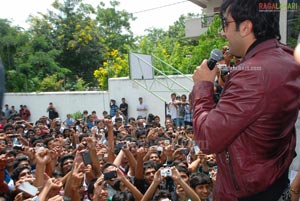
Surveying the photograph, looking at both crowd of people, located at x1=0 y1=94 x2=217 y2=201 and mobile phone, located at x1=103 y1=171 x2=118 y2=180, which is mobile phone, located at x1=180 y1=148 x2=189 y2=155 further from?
mobile phone, located at x1=103 y1=171 x2=118 y2=180

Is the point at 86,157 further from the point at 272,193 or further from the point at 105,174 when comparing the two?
the point at 272,193

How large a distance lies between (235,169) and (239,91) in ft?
0.90

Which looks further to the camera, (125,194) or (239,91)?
(125,194)

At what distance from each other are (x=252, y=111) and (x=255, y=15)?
1.15 ft

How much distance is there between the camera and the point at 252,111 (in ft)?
3.98

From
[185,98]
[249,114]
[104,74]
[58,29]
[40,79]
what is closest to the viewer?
[249,114]

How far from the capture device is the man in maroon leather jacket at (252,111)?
4.00 feet

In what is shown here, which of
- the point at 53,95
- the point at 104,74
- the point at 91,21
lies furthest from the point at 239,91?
the point at 91,21

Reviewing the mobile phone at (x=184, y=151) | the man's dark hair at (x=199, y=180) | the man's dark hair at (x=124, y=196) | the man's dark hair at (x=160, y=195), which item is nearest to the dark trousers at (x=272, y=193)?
the man's dark hair at (x=160, y=195)

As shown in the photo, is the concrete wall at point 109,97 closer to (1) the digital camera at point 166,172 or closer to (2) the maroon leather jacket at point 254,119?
(1) the digital camera at point 166,172

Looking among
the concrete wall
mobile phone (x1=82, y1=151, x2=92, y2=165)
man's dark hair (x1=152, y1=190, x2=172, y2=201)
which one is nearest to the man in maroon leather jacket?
man's dark hair (x1=152, y1=190, x2=172, y2=201)

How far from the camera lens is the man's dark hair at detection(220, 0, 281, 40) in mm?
1292

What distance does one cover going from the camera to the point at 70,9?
22.5 metres

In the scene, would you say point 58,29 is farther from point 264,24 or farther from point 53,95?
point 264,24
